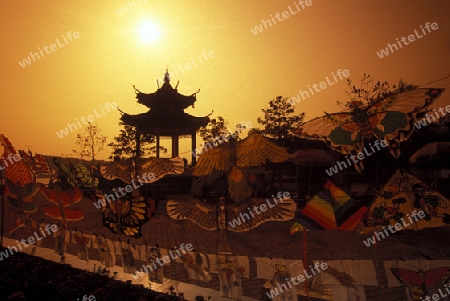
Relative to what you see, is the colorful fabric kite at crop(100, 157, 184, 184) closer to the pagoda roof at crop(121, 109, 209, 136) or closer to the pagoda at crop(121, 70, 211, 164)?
the pagoda at crop(121, 70, 211, 164)

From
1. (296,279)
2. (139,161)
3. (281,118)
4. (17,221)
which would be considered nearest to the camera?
(296,279)

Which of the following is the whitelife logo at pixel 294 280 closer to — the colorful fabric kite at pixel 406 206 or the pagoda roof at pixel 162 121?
the colorful fabric kite at pixel 406 206

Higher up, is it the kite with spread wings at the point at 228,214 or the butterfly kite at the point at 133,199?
the butterfly kite at the point at 133,199

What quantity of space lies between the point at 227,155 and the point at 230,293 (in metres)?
2.62

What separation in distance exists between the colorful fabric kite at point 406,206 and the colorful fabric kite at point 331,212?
0.86 ft

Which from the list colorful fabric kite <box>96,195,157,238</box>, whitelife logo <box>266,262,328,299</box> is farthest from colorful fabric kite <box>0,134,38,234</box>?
whitelife logo <box>266,262,328,299</box>

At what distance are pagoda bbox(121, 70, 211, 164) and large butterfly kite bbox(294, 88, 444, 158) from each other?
18137 mm

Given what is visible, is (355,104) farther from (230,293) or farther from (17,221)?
(17,221)

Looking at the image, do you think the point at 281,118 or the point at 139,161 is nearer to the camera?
the point at 139,161

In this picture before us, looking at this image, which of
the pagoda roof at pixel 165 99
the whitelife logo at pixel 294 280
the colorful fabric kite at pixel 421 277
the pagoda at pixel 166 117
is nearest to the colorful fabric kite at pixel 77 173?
the whitelife logo at pixel 294 280

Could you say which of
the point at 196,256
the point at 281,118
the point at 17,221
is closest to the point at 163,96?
Result: the point at 281,118

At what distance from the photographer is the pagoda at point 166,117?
23938 mm

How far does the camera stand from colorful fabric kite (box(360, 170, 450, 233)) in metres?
4.96

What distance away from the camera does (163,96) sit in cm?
2514
